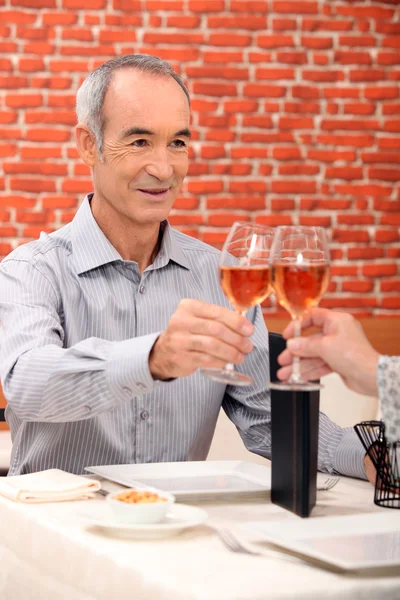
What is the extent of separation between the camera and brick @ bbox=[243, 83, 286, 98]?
12.5 ft

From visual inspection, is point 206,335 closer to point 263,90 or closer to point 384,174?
point 263,90

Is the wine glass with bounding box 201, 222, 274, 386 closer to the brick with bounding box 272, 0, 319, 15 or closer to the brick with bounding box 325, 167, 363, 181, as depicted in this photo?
the brick with bounding box 325, 167, 363, 181

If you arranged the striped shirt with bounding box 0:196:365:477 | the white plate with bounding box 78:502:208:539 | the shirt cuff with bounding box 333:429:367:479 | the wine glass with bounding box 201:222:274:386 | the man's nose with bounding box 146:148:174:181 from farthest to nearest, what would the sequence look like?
the man's nose with bounding box 146:148:174:181
the striped shirt with bounding box 0:196:365:477
the shirt cuff with bounding box 333:429:367:479
the wine glass with bounding box 201:222:274:386
the white plate with bounding box 78:502:208:539

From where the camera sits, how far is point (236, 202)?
382 cm

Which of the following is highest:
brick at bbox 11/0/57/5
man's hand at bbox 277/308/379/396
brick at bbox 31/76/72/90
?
brick at bbox 11/0/57/5

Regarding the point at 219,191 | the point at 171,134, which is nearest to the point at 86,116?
the point at 171,134

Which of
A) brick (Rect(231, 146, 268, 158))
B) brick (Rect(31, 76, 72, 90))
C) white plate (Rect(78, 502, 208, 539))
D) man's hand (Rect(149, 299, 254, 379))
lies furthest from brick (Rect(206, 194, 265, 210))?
white plate (Rect(78, 502, 208, 539))

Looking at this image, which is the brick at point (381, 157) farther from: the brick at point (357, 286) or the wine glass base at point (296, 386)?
the wine glass base at point (296, 386)

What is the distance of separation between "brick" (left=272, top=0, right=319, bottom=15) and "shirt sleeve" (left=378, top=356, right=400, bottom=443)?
9.45 feet

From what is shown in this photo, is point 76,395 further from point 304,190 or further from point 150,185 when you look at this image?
point 304,190

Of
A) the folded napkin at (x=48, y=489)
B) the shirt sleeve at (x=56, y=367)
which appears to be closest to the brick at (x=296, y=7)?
the shirt sleeve at (x=56, y=367)

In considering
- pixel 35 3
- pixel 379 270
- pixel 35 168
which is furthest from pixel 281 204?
pixel 35 3

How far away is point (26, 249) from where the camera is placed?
197 centimetres

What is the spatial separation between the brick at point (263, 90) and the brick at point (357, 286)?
2.94ft
